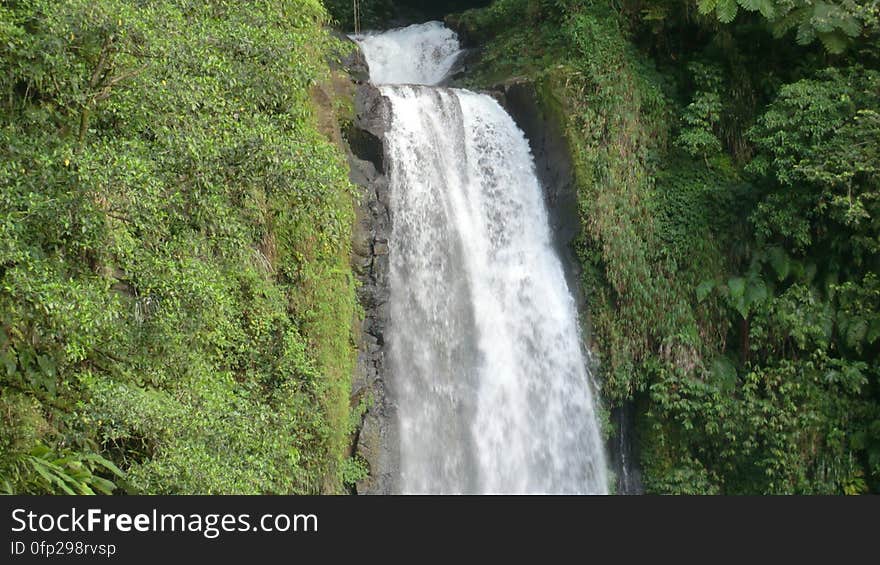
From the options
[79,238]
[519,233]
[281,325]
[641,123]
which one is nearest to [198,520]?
[79,238]

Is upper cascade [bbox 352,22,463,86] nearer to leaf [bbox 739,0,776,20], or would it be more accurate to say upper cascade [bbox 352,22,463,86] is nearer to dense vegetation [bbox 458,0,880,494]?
dense vegetation [bbox 458,0,880,494]

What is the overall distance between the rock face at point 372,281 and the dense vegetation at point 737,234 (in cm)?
314

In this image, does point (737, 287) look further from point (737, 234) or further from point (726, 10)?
point (726, 10)

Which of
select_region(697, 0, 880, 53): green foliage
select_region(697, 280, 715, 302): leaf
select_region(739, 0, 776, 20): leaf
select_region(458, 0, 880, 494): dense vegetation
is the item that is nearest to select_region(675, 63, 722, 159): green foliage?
select_region(458, 0, 880, 494): dense vegetation

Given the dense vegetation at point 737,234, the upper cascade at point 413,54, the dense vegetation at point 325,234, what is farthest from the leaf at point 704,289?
the upper cascade at point 413,54

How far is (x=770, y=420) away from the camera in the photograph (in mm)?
12742

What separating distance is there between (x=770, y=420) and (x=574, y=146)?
193 inches

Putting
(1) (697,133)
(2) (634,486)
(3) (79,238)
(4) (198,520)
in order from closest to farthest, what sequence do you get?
(4) (198,520), (3) (79,238), (2) (634,486), (1) (697,133)

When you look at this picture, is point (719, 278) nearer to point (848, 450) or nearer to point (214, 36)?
point (848, 450)

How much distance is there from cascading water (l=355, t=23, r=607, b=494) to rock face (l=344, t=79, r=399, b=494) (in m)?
0.18

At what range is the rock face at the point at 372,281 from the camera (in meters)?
11.4

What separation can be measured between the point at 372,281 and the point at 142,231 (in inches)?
178

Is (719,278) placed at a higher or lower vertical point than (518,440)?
higher

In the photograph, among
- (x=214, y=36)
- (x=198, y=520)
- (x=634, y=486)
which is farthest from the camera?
(x=634, y=486)
